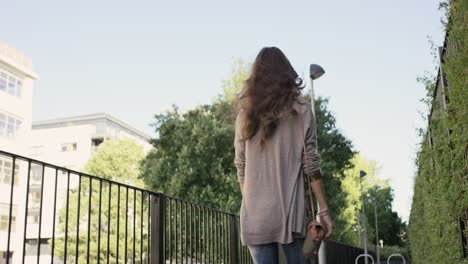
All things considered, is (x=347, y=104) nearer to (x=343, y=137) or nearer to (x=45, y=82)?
(x=343, y=137)

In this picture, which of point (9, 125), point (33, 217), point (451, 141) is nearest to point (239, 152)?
point (451, 141)

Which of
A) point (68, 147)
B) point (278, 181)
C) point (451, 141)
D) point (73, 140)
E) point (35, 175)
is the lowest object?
point (278, 181)

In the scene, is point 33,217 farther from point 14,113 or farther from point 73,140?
point 73,140

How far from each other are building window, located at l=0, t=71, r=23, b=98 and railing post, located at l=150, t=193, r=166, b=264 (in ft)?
118

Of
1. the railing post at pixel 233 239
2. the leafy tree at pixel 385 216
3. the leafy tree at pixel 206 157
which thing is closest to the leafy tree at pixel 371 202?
the leafy tree at pixel 385 216

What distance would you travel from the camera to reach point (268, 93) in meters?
2.46

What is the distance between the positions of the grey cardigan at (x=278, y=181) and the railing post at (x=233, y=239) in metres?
3.37

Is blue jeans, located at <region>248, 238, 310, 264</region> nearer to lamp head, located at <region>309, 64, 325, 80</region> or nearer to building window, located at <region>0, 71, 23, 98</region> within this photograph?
lamp head, located at <region>309, 64, 325, 80</region>

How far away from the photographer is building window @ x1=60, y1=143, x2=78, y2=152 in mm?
53797

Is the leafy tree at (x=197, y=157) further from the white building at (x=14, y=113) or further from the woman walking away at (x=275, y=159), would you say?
the woman walking away at (x=275, y=159)

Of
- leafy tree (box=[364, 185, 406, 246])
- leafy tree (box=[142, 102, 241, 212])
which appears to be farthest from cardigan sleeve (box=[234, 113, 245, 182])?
leafy tree (box=[364, 185, 406, 246])

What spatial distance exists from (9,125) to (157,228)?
36.2m

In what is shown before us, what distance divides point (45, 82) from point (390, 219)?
47.9 metres

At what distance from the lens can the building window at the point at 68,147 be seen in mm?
53797
